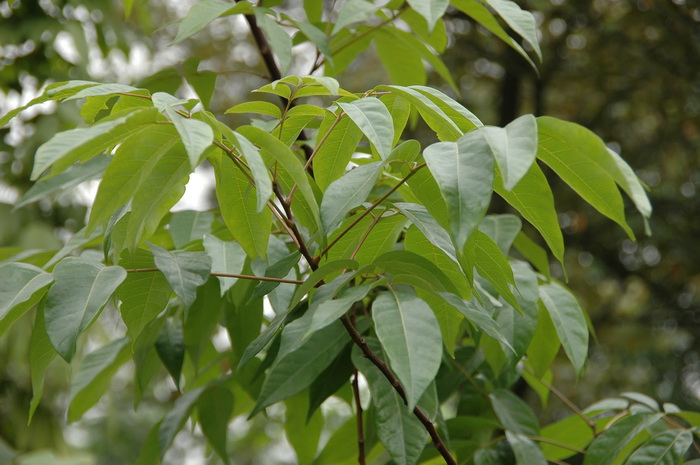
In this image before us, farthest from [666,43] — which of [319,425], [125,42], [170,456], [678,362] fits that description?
[170,456]

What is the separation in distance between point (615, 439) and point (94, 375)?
73cm

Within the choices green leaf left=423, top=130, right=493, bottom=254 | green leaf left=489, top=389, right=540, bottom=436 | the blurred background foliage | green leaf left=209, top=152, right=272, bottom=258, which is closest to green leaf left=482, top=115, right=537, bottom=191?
green leaf left=423, top=130, right=493, bottom=254

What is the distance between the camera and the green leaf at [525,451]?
2.99 ft

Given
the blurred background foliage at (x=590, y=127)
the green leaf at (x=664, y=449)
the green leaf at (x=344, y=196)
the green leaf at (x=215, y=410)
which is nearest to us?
the green leaf at (x=344, y=196)

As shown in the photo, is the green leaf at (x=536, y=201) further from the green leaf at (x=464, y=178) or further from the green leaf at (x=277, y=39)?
the green leaf at (x=277, y=39)

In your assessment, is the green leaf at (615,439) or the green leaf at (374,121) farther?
the green leaf at (615,439)

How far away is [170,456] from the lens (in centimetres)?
711

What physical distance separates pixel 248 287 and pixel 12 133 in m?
2.40

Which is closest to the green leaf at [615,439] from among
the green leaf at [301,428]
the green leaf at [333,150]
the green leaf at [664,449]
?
the green leaf at [664,449]

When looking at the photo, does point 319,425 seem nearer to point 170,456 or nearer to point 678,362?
point 678,362

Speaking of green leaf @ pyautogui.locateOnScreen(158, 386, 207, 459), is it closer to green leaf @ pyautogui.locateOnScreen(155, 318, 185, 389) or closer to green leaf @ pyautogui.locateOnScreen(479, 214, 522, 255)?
green leaf @ pyautogui.locateOnScreen(155, 318, 185, 389)

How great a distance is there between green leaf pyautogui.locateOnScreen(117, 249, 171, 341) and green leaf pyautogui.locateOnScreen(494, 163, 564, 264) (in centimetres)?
36

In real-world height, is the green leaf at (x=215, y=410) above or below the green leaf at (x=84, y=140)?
below

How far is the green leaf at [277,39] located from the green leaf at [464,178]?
1.31 ft
